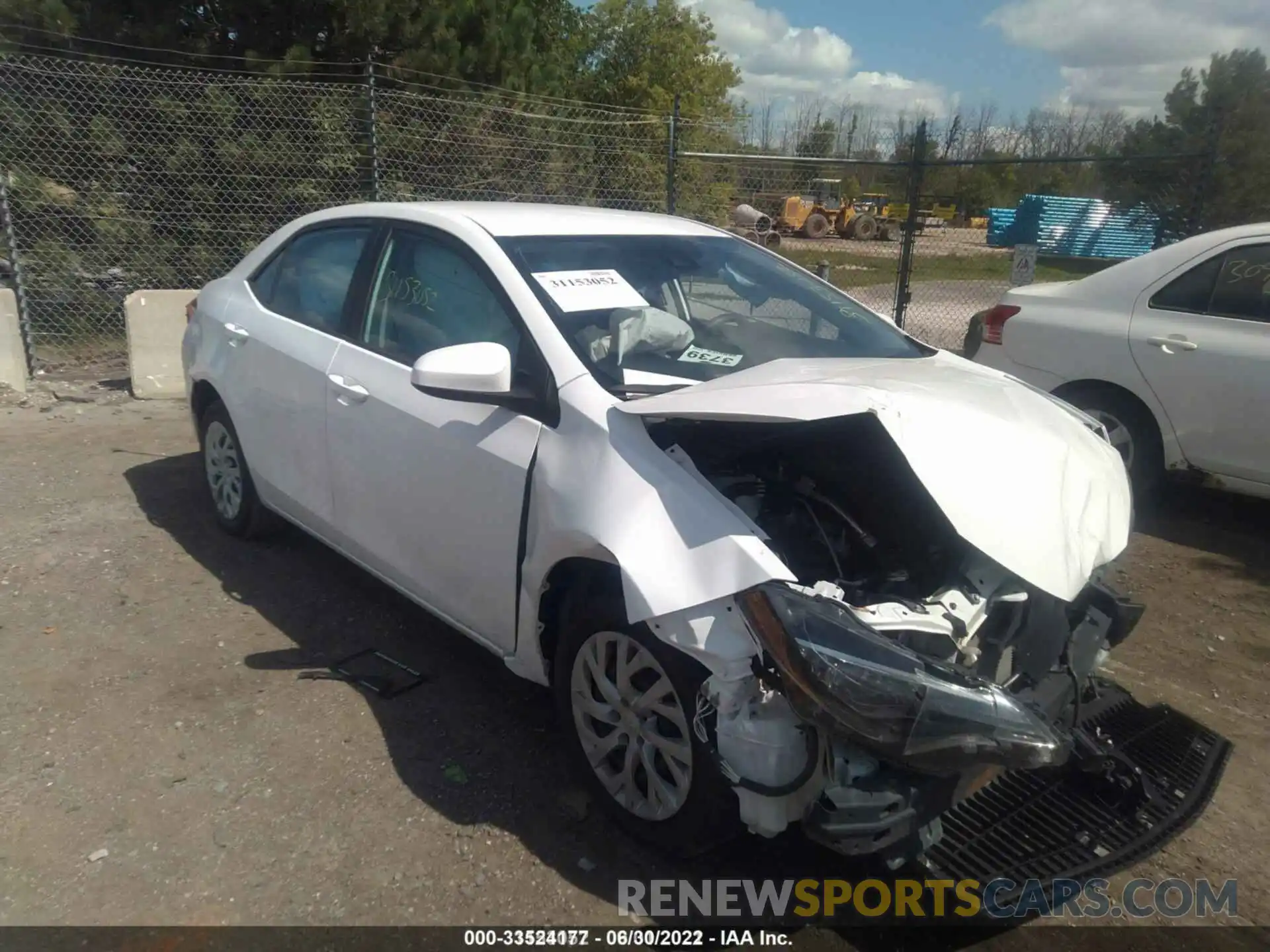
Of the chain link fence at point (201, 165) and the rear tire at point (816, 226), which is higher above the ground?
the chain link fence at point (201, 165)

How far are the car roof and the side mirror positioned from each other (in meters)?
0.67

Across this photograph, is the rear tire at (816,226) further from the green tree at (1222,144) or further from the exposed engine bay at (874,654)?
the exposed engine bay at (874,654)

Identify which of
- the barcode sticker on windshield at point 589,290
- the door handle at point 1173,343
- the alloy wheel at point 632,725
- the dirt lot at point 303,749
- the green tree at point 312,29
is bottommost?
the dirt lot at point 303,749

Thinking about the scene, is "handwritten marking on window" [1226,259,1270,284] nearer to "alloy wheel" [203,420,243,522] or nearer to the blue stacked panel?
"alloy wheel" [203,420,243,522]

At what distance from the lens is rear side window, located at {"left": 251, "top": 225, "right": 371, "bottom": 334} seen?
3957 millimetres

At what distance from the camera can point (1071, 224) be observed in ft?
66.0

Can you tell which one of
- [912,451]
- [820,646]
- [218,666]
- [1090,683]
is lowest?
[218,666]

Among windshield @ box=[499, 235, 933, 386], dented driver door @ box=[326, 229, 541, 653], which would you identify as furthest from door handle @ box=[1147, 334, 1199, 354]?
dented driver door @ box=[326, 229, 541, 653]

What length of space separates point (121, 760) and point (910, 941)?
8.34 ft

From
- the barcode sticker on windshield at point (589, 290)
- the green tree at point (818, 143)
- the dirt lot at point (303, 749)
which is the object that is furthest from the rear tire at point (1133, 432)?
the green tree at point (818, 143)

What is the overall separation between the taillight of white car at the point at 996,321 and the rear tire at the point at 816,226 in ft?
60.4

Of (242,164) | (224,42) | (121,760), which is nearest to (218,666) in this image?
(121,760)

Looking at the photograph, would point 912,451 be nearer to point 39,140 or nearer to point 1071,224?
point 39,140

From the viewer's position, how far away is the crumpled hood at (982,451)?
2.41m
